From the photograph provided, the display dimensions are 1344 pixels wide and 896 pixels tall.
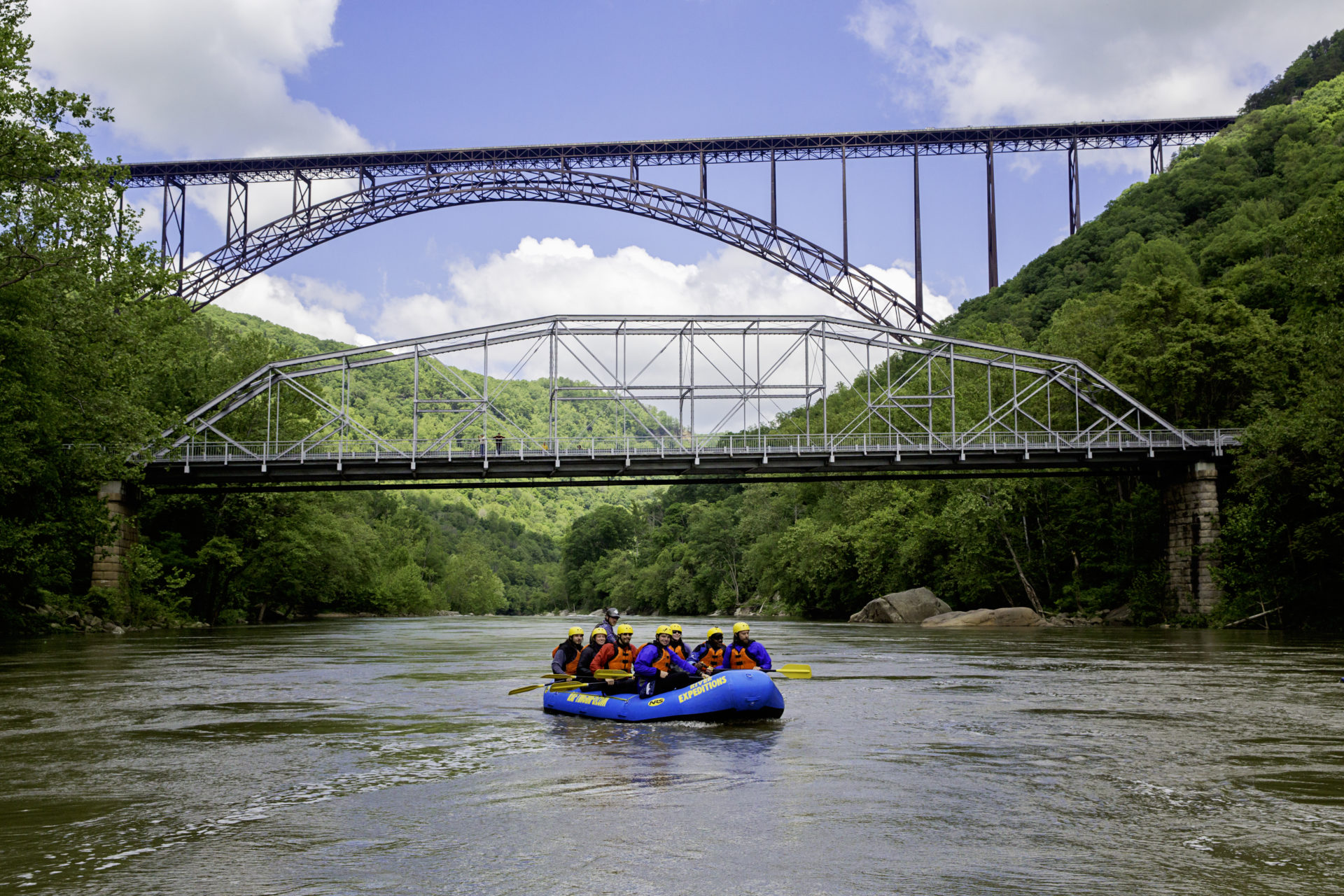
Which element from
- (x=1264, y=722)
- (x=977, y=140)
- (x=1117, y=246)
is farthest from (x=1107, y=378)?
(x=1264, y=722)

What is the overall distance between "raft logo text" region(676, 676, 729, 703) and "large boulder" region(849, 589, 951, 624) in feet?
150

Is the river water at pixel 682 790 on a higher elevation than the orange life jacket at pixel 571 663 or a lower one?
lower

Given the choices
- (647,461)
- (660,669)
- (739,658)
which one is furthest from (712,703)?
(647,461)

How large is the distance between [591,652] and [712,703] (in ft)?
11.6

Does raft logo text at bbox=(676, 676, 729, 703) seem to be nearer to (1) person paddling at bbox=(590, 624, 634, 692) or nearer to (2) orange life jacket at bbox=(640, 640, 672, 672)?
(2) orange life jacket at bbox=(640, 640, 672, 672)

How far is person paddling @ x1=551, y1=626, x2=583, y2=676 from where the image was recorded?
18.7 metres

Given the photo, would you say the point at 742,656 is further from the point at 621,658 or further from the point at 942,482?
the point at 942,482

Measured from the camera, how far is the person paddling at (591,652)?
1798 cm

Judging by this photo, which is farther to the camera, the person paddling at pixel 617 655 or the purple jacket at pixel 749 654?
the person paddling at pixel 617 655

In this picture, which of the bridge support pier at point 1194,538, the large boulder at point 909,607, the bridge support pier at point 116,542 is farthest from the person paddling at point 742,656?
the large boulder at point 909,607

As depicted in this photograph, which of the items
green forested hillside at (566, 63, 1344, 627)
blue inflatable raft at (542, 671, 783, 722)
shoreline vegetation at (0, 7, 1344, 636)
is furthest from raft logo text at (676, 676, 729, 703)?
green forested hillside at (566, 63, 1344, 627)

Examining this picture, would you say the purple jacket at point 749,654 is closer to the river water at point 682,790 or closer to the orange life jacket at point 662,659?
the orange life jacket at point 662,659

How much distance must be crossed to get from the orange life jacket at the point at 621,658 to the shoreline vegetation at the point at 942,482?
1979 cm

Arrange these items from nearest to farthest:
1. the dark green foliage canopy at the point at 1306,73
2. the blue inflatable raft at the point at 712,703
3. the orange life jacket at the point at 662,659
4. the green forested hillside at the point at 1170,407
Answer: the blue inflatable raft at the point at 712,703 → the orange life jacket at the point at 662,659 → the green forested hillside at the point at 1170,407 → the dark green foliage canopy at the point at 1306,73
